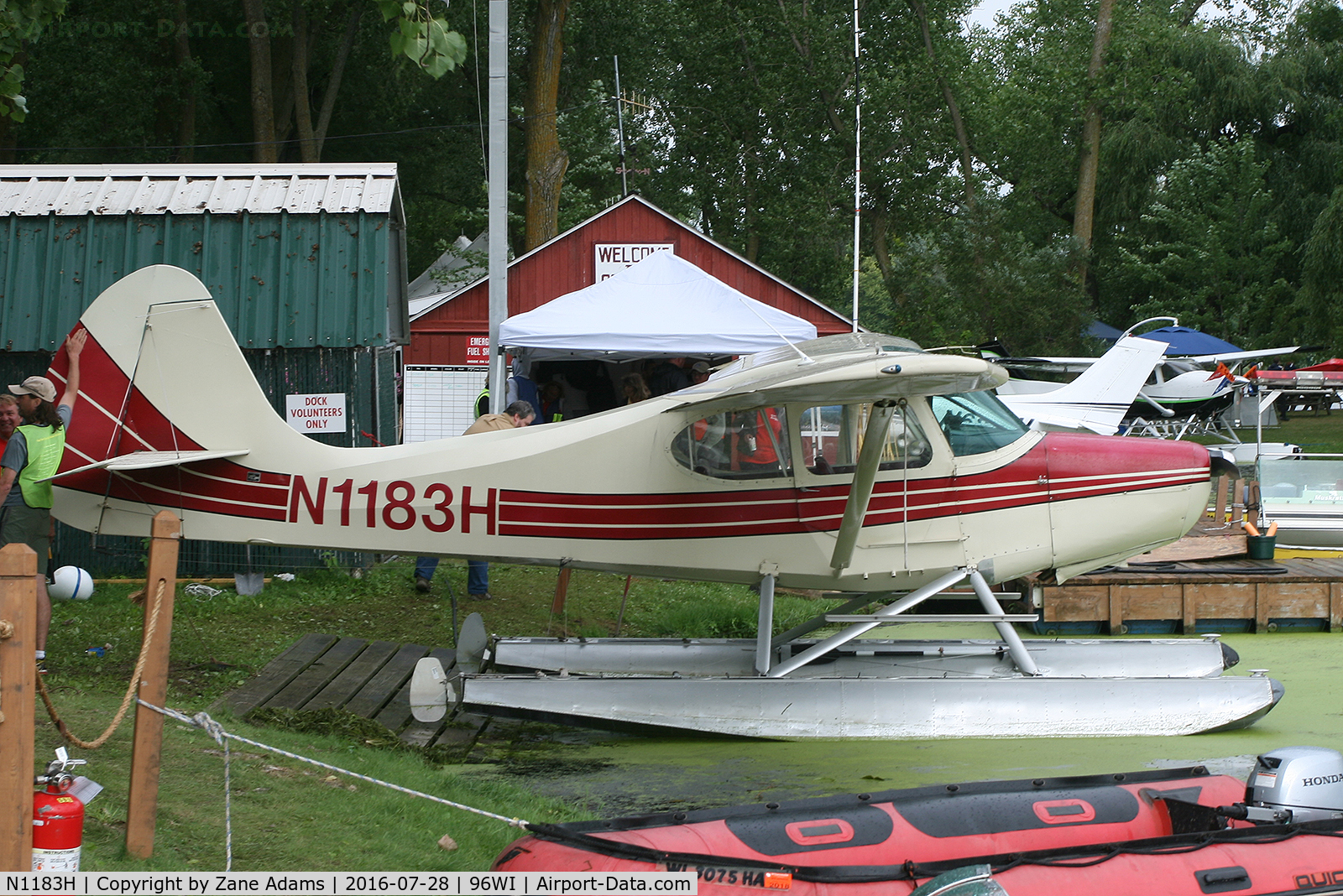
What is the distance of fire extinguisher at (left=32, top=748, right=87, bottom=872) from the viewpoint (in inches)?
144

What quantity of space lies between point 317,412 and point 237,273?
1.61 m

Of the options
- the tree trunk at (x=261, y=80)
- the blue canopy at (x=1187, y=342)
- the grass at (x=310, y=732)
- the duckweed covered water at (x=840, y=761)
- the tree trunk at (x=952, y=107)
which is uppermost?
the tree trunk at (x=952, y=107)

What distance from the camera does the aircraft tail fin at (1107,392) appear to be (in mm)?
17406

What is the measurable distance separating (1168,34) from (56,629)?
34082 mm

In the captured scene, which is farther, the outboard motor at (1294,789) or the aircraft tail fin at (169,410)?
the aircraft tail fin at (169,410)

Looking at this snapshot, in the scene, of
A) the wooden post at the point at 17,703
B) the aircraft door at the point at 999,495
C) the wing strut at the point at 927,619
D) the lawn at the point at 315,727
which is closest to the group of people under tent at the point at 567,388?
the lawn at the point at 315,727

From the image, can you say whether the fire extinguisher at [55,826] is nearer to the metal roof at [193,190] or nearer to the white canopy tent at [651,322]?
the white canopy tent at [651,322]

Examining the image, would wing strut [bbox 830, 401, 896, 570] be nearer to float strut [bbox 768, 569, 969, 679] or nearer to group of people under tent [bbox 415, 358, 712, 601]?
float strut [bbox 768, 569, 969, 679]

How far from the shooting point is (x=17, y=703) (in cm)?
354

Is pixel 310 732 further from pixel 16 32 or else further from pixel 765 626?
pixel 16 32

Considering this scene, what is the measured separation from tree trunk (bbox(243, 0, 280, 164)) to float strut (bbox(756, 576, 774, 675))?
70.3ft

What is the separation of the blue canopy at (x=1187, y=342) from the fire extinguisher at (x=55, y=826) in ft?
86.5

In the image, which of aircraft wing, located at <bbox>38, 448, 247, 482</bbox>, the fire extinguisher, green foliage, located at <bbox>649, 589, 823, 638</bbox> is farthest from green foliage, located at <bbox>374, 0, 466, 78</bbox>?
green foliage, located at <bbox>649, 589, 823, 638</bbox>

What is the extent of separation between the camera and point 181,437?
23.5ft
